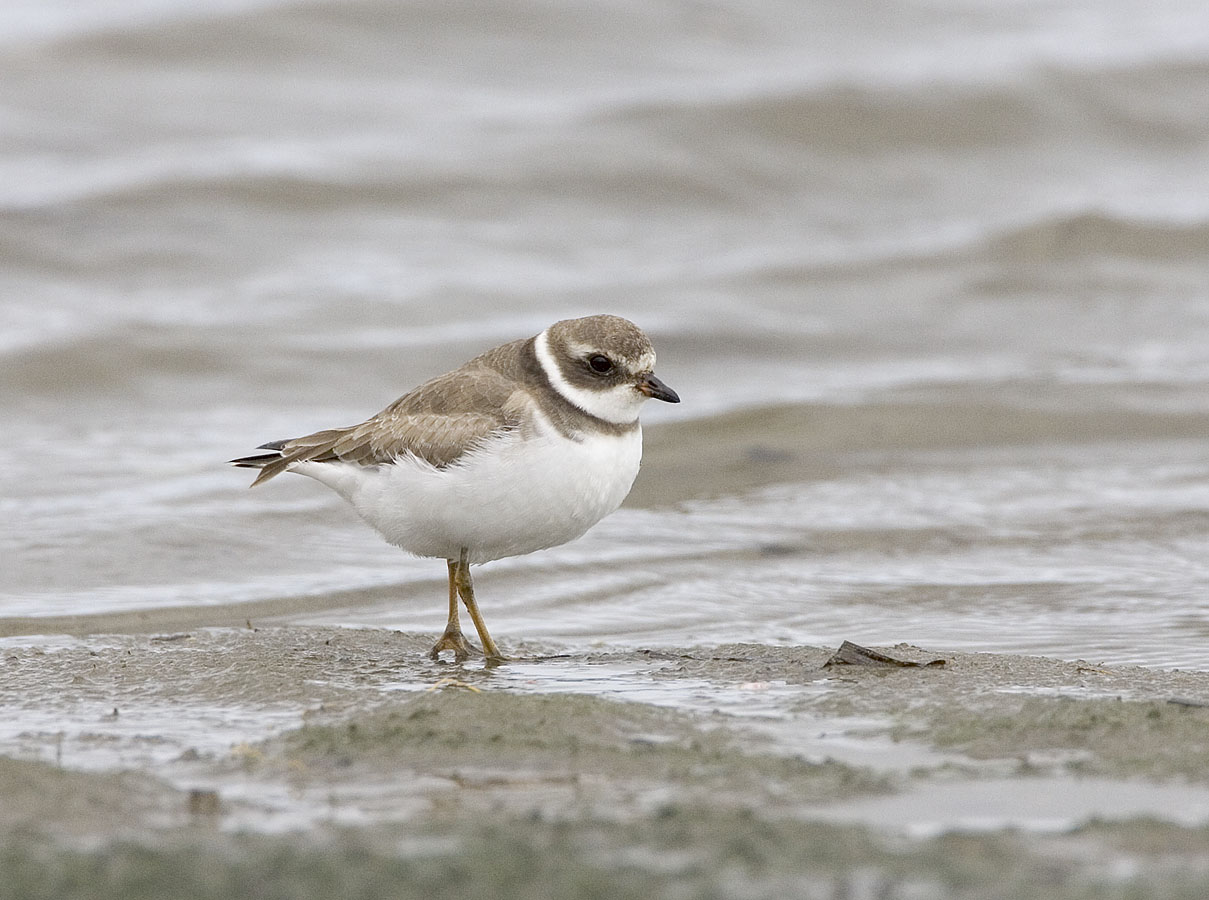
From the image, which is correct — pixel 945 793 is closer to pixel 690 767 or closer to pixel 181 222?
pixel 690 767

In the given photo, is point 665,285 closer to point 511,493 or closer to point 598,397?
point 598,397

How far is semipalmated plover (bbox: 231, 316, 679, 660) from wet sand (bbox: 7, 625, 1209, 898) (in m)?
0.49

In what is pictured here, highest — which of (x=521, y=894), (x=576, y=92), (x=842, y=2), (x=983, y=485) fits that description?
(x=842, y=2)

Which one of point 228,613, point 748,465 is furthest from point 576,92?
point 228,613

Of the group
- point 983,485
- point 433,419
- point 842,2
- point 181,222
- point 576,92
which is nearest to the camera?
point 433,419

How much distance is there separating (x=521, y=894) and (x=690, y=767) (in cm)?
104

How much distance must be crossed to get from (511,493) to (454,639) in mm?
676

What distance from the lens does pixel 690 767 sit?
3.75 meters

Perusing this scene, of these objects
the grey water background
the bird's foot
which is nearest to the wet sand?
the bird's foot

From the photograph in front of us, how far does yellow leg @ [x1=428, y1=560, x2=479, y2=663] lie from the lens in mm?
5637

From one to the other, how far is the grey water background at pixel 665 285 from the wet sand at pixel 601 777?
1.64 meters

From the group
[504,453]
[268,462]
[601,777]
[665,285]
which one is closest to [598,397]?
[504,453]

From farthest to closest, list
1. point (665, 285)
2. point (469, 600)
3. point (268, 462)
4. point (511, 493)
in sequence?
point (665, 285) < point (268, 462) < point (469, 600) < point (511, 493)

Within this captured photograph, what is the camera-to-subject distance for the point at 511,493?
539 centimetres
